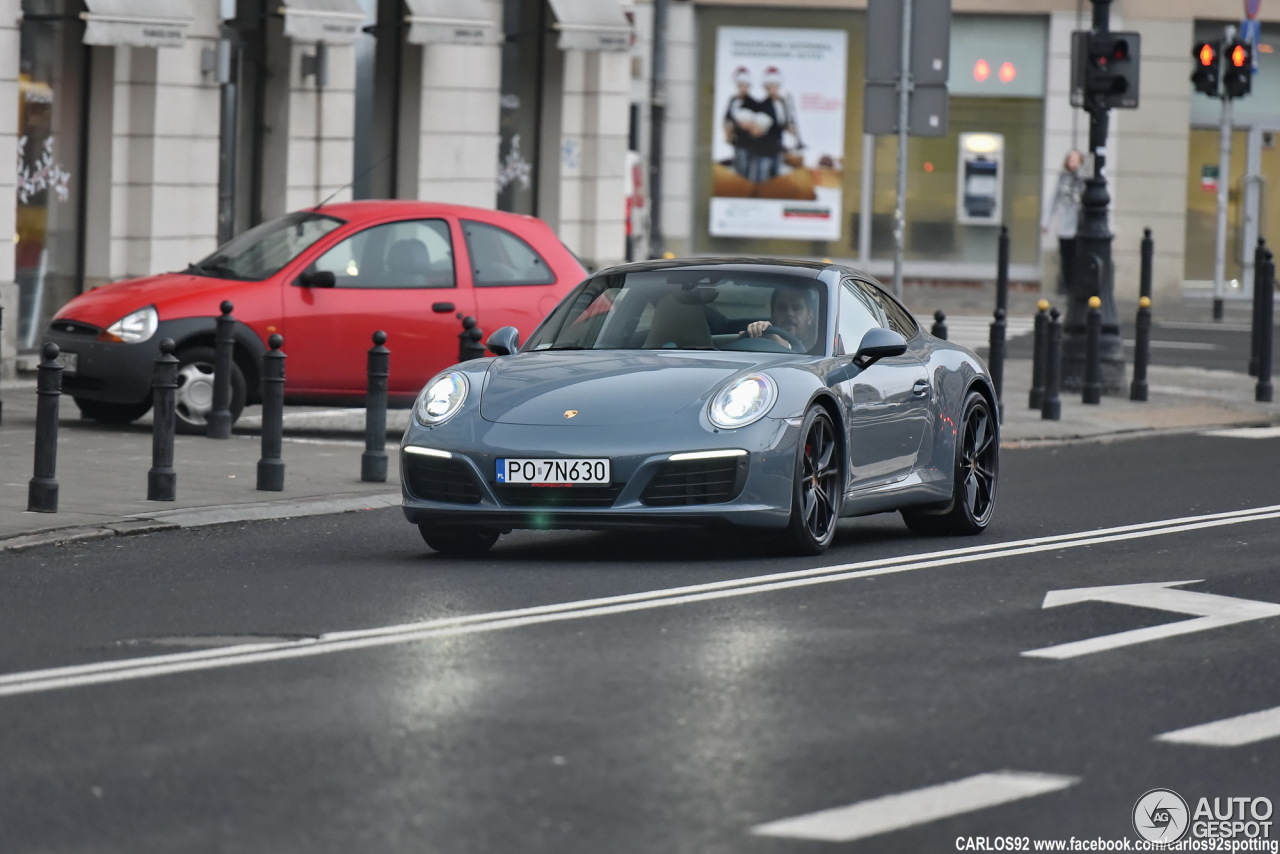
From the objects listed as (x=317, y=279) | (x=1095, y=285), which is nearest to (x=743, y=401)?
(x=317, y=279)

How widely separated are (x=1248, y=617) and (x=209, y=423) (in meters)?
8.48

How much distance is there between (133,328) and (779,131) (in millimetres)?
22523

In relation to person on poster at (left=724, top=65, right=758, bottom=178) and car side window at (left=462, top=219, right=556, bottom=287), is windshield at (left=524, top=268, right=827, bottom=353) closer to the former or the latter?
car side window at (left=462, top=219, right=556, bottom=287)

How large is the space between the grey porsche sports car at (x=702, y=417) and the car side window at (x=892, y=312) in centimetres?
2

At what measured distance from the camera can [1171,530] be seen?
11.7 meters

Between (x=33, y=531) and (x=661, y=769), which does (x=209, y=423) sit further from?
(x=661, y=769)

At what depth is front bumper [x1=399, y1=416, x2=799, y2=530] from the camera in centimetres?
955

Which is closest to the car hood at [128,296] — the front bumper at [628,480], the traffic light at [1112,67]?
the front bumper at [628,480]

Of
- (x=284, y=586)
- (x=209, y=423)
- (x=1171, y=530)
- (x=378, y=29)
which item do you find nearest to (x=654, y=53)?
(x=378, y=29)

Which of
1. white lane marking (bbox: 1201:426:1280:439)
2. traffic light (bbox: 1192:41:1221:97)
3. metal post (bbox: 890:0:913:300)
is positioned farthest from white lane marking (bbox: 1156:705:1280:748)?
traffic light (bbox: 1192:41:1221:97)

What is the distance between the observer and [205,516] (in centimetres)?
1160

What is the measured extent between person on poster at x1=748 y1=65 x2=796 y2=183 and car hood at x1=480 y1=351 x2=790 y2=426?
88.6ft

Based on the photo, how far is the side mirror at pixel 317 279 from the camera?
628 inches

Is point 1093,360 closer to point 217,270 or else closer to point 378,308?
point 378,308
